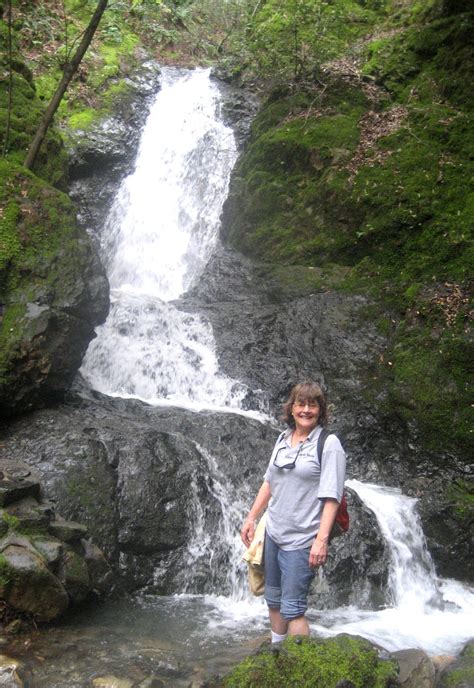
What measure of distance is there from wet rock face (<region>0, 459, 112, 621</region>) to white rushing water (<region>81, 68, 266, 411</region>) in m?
3.61

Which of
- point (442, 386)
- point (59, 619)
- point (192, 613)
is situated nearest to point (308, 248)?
point (442, 386)

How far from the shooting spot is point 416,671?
12.8 ft

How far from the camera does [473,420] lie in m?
7.80

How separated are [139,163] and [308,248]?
20.2ft

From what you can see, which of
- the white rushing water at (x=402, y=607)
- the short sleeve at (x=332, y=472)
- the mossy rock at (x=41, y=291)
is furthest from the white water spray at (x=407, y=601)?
the mossy rock at (x=41, y=291)

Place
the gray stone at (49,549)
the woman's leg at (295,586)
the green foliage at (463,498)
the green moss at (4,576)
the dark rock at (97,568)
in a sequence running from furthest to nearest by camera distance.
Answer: the green foliage at (463,498), the dark rock at (97,568), the gray stone at (49,549), the green moss at (4,576), the woman's leg at (295,586)

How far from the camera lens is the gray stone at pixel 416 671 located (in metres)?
3.75

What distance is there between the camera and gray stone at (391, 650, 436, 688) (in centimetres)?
375

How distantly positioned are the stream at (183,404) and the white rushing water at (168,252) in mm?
24

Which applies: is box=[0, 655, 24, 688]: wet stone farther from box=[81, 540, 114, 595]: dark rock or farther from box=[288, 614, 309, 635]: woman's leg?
box=[288, 614, 309, 635]: woman's leg

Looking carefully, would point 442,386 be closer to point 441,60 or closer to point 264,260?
point 264,260

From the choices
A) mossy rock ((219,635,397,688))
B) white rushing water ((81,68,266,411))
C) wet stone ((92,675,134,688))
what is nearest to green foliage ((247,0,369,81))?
white rushing water ((81,68,266,411))

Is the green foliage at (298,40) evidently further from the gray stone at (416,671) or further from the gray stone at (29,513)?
the gray stone at (416,671)

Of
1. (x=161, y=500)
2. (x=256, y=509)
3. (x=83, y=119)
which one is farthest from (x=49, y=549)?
(x=83, y=119)
